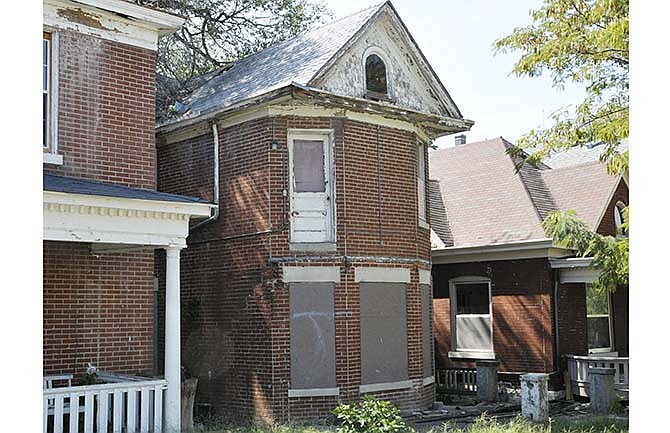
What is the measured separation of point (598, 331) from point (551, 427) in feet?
23.4

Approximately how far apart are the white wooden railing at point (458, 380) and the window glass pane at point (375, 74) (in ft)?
20.2

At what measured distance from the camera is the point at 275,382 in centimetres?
1255

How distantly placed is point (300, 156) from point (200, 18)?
1070 centimetres

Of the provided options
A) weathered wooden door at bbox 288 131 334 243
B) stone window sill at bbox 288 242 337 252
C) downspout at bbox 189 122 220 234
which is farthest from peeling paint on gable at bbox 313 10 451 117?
stone window sill at bbox 288 242 337 252

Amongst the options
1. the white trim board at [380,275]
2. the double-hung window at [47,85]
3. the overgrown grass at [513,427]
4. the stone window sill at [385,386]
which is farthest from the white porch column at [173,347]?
the stone window sill at [385,386]

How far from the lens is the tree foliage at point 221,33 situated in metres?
22.4

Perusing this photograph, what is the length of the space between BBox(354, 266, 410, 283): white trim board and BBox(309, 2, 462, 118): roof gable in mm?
2701

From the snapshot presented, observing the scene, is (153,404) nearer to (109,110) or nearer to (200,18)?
(109,110)

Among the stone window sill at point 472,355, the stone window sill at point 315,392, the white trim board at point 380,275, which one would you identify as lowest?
the stone window sill at point 315,392

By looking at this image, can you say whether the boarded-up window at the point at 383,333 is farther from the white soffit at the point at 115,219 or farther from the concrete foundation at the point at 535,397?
the white soffit at the point at 115,219

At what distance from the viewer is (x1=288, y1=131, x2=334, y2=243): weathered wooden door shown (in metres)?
13.1

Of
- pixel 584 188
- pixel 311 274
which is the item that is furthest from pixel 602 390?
pixel 584 188

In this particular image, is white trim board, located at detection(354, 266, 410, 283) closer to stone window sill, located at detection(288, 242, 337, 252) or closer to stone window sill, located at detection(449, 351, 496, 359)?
stone window sill, located at detection(288, 242, 337, 252)

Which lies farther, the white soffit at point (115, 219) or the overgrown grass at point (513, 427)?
the overgrown grass at point (513, 427)
